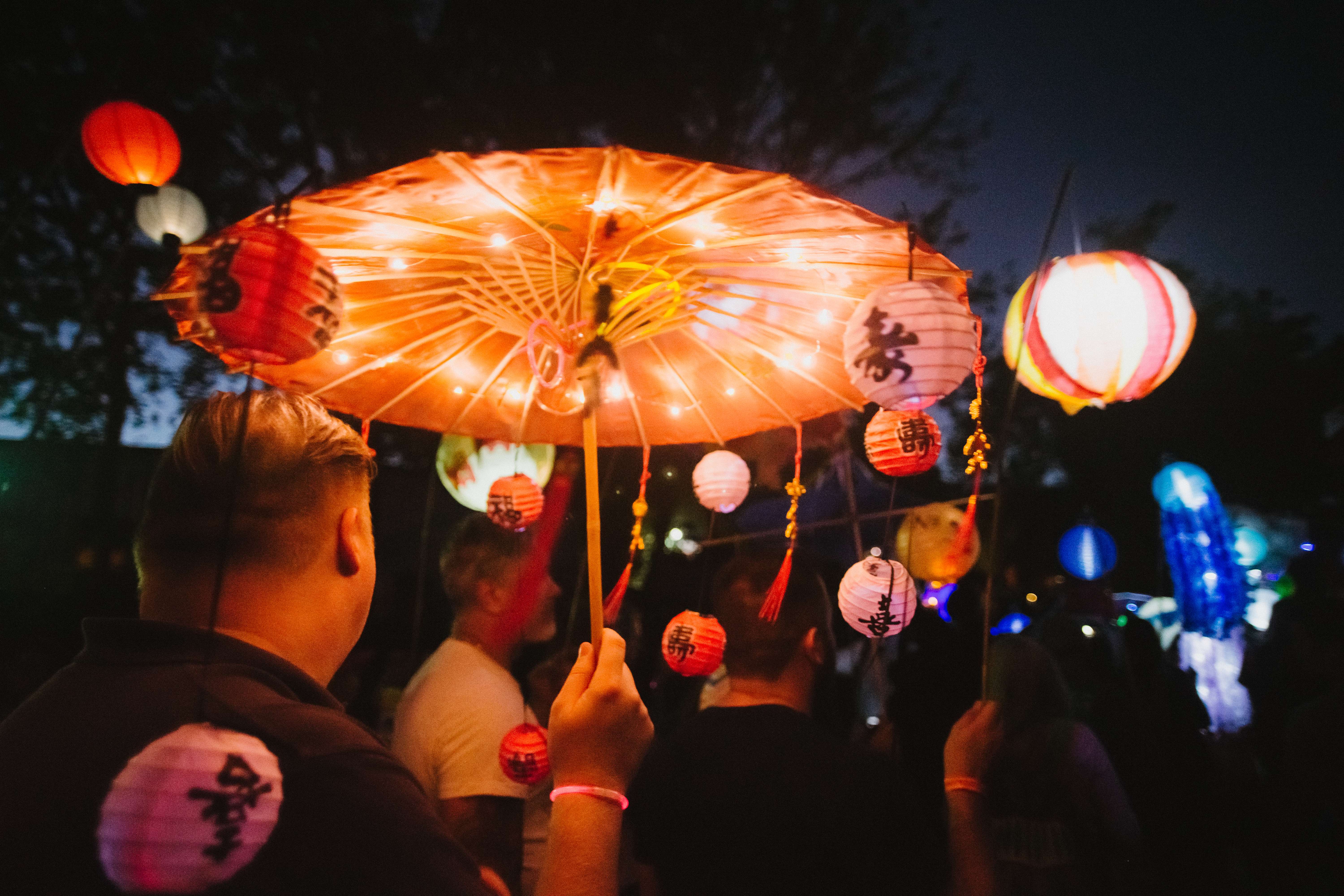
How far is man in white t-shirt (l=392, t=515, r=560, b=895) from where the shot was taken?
302 cm

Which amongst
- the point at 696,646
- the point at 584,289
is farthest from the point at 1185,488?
the point at 584,289

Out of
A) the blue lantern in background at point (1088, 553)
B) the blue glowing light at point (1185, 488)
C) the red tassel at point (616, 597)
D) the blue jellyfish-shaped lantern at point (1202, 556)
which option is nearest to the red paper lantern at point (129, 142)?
the red tassel at point (616, 597)

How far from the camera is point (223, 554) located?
1140 mm

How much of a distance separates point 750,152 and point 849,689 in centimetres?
799

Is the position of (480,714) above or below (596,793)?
above

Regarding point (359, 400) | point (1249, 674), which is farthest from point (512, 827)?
point (1249, 674)

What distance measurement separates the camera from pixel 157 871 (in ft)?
3.68

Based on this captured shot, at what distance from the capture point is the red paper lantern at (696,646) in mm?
3633

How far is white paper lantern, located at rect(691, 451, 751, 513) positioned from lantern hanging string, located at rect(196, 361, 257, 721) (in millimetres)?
4147

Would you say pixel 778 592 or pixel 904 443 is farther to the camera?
pixel 904 443

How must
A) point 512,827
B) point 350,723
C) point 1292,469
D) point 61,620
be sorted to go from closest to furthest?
1. point 350,723
2. point 512,827
3. point 61,620
4. point 1292,469

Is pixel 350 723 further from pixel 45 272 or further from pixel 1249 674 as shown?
pixel 45 272

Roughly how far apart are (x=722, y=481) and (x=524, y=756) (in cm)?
279

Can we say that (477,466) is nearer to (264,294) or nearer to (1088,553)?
(264,294)
